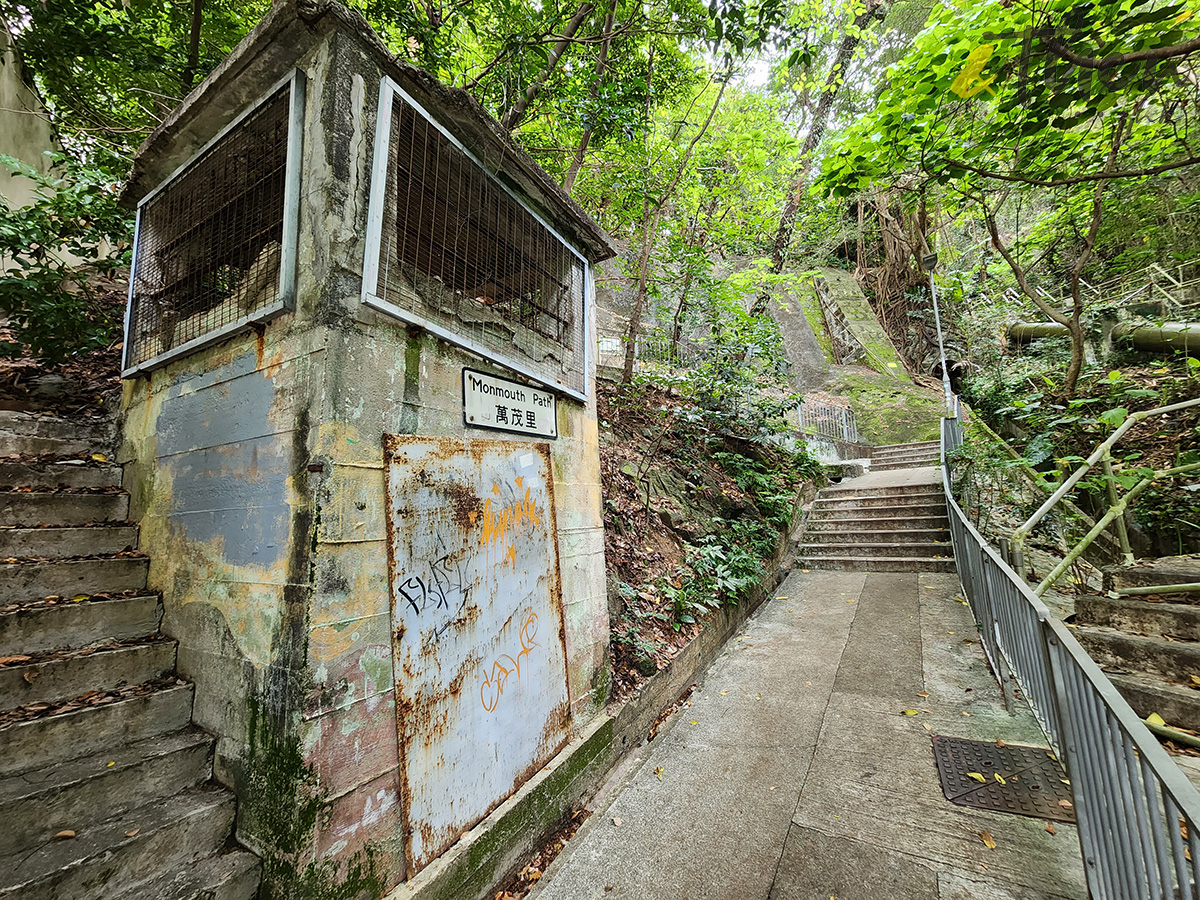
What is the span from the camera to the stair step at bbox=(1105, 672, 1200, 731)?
9.87 ft

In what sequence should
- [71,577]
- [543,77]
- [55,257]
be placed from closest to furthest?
1. [71,577]
2. [55,257]
3. [543,77]

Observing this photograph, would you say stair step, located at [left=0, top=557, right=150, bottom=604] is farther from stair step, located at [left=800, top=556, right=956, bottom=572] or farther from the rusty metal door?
stair step, located at [left=800, top=556, right=956, bottom=572]

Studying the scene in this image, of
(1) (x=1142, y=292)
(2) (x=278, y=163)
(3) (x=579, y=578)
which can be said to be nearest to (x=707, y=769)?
(3) (x=579, y=578)

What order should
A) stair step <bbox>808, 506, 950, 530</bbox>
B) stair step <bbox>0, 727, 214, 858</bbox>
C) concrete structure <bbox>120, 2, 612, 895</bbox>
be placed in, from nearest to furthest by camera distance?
stair step <bbox>0, 727, 214, 858</bbox> < concrete structure <bbox>120, 2, 612, 895</bbox> < stair step <bbox>808, 506, 950, 530</bbox>

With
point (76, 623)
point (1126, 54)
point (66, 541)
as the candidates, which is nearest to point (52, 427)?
point (66, 541)

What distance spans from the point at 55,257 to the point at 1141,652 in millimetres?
9676

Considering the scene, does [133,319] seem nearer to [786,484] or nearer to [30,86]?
[30,86]

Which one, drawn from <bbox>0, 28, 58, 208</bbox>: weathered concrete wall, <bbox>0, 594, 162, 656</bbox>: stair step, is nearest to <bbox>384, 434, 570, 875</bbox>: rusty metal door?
<bbox>0, 594, 162, 656</bbox>: stair step

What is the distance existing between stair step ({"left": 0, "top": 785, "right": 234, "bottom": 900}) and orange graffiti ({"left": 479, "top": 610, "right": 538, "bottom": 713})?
114 cm

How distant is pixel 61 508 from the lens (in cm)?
264

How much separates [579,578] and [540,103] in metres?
6.12

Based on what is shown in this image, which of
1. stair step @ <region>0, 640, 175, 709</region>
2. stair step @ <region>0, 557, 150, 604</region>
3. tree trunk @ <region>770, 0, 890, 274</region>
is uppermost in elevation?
tree trunk @ <region>770, 0, 890, 274</region>

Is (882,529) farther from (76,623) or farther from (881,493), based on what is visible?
(76,623)

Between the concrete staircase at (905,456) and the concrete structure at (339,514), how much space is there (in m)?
12.7
